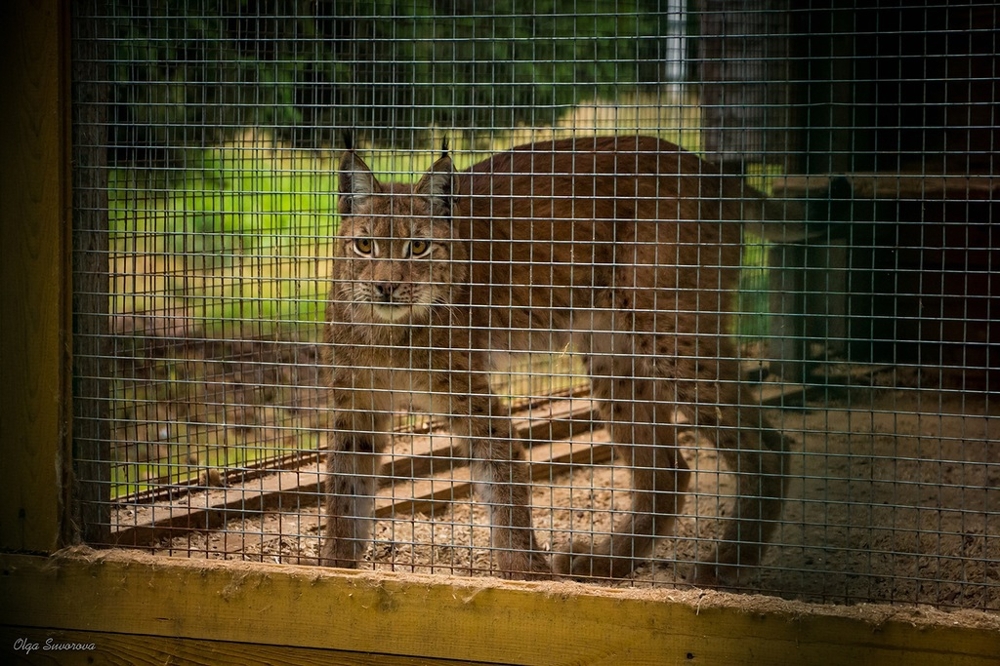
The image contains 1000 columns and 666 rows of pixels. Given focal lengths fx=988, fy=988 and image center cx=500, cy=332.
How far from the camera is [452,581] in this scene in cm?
305

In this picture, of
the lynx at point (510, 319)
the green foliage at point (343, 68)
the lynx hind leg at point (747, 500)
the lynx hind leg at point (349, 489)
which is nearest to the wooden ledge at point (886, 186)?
the lynx at point (510, 319)

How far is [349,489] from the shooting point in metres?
3.93

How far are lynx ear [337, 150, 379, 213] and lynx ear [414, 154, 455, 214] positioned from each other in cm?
19

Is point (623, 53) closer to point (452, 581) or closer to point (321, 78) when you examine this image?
point (321, 78)

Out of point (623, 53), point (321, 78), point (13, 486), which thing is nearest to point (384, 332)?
point (13, 486)

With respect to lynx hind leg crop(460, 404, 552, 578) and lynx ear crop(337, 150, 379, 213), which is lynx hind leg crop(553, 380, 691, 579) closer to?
lynx hind leg crop(460, 404, 552, 578)

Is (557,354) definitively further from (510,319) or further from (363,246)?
(363,246)

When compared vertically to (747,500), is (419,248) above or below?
above

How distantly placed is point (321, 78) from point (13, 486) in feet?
9.99

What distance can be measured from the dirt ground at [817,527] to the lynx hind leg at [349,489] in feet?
0.36

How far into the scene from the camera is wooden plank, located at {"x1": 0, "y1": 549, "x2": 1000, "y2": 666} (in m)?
2.80

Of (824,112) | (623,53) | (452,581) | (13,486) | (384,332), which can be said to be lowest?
(452,581)

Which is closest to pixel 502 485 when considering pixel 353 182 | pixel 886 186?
pixel 353 182
